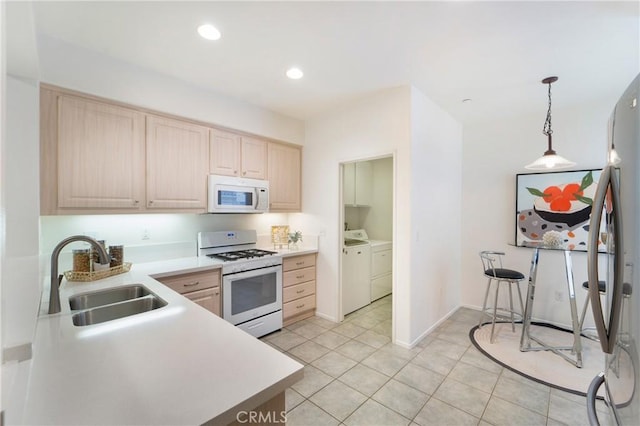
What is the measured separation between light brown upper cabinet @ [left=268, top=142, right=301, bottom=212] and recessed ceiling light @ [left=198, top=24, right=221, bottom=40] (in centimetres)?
153

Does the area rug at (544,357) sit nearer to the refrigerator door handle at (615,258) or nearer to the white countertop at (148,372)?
the refrigerator door handle at (615,258)

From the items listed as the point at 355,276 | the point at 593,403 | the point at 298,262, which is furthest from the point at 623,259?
the point at 355,276

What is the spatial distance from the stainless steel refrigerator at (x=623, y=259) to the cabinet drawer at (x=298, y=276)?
2675mm

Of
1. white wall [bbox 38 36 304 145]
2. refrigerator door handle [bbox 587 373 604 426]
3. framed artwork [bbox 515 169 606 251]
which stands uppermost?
white wall [bbox 38 36 304 145]

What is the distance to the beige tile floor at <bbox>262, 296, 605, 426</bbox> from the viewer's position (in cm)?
183

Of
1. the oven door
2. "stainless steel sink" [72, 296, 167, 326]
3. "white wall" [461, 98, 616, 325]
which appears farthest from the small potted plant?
"white wall" [461, 98, 616, 325]

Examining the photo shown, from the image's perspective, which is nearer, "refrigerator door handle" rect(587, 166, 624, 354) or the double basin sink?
"refrigerator door handle" rect(587, 166, 624, 354)

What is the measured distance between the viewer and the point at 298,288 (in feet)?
11.1

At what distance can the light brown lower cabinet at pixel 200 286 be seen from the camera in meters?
2.35

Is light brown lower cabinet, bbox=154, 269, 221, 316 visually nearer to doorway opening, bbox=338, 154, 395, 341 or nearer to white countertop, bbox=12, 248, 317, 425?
white countertop, bbox=12, 248, 317, 425

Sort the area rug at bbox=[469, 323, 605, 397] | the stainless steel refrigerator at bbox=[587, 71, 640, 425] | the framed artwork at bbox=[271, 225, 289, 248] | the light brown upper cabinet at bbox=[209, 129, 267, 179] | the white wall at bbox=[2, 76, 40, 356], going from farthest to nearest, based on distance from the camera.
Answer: the framed artwork at bbox=[271, 225, 289, 248] → the light brown upper cabinet at bbox=[209, 129, 267, 179] → the area rug at bbox=[469, 323, 605, 397] → the white wall at bbox=[2, 76, 40, 356] → the stainless steel refrigerator at bbox=[587, 71, 640, 425]

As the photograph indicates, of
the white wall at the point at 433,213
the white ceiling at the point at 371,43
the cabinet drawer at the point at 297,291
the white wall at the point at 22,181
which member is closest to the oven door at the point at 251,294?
the cabinet drawer at the point at 297,291

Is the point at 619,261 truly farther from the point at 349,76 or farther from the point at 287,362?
the point at 349,76

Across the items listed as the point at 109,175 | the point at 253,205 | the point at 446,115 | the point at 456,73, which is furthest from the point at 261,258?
the point at 446,115
